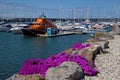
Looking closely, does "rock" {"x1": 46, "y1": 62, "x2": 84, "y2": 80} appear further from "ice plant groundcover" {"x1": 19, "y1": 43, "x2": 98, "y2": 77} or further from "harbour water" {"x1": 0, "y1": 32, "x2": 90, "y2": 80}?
"harbour water" {"x1": 0, "y1": 32, "x2": 90, "y2": 80}

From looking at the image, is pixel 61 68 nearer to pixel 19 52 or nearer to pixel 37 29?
pixel 19 52

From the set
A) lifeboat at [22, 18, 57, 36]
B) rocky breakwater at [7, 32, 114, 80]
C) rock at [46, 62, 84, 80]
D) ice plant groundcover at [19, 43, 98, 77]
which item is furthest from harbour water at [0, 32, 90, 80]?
lifeboat at [22, 18, 57, 36]

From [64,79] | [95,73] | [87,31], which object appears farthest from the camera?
[87,31]

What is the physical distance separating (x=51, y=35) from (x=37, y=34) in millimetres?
6630

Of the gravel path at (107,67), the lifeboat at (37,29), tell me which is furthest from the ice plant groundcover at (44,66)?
the lifeboat at (37,29)

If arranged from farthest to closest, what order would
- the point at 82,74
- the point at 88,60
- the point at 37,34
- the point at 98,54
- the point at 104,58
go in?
the point at 37,34 < the point at 98,54 < the point at 104,58 < the point at 88,60 < the point at 82,74

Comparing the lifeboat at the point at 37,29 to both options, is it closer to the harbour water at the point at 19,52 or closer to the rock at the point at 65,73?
the harbour water at the point at 19,52

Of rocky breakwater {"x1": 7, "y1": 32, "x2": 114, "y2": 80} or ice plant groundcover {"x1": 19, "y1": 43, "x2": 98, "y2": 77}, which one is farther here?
ice plant groundcover {"x1": 19, "y1": 43, "x2": 98, "y2": 77}

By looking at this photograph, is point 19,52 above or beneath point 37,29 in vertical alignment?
above

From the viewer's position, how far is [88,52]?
15.9 metres

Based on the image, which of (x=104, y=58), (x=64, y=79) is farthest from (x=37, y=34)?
(x=64, y=79)

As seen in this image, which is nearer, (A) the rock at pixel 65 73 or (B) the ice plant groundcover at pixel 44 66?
(A) the rock at pixel 65 73

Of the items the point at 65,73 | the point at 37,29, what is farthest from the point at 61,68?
the point at 37,29

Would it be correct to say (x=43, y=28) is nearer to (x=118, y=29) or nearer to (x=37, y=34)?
(x=37, y=34)
